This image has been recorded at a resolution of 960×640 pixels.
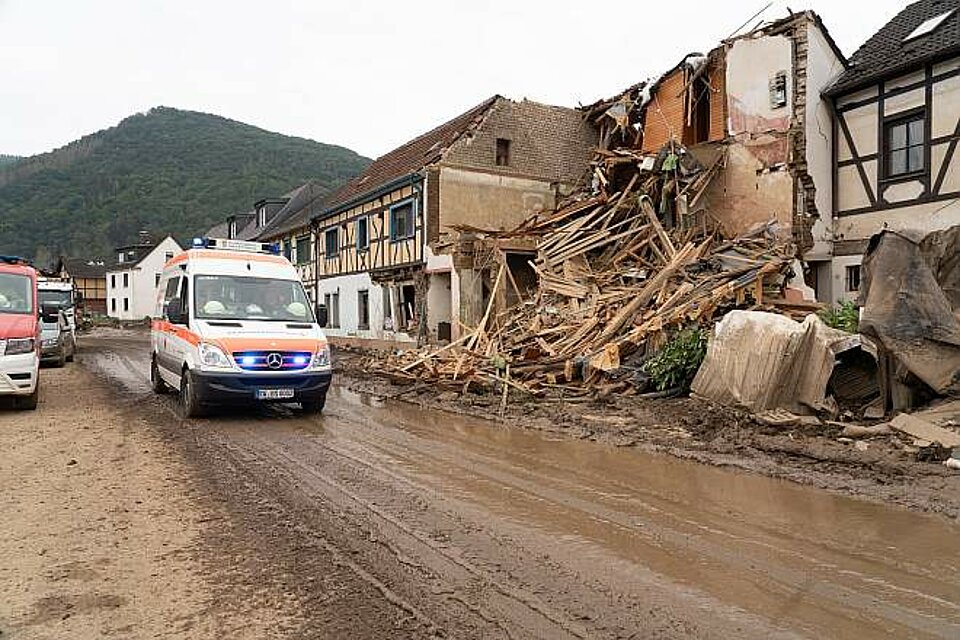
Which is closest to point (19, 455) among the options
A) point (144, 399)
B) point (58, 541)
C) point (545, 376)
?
point (58, 541)

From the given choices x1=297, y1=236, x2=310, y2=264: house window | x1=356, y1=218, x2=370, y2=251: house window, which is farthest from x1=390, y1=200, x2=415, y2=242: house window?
x1=297, y1=236, x2=310, y2=264: house window

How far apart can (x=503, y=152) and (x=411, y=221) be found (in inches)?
163

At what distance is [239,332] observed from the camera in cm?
1025

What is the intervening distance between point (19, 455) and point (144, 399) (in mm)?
5103

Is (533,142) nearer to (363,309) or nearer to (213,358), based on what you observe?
(363,309)

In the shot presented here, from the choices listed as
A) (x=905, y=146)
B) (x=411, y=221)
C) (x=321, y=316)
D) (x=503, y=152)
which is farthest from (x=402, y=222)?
(x=905, y=146)

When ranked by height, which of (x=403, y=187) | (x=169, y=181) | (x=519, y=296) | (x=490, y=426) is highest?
(x=169, y=181)

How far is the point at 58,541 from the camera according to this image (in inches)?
197

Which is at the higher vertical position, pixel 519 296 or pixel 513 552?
pixel 519 296

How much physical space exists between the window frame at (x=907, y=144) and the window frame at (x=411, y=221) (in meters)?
14.2

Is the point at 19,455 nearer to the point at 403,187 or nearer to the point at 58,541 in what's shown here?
the point at 58,541

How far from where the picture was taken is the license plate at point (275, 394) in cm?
1009

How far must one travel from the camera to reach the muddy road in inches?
147

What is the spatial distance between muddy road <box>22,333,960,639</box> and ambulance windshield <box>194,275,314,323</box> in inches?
126
